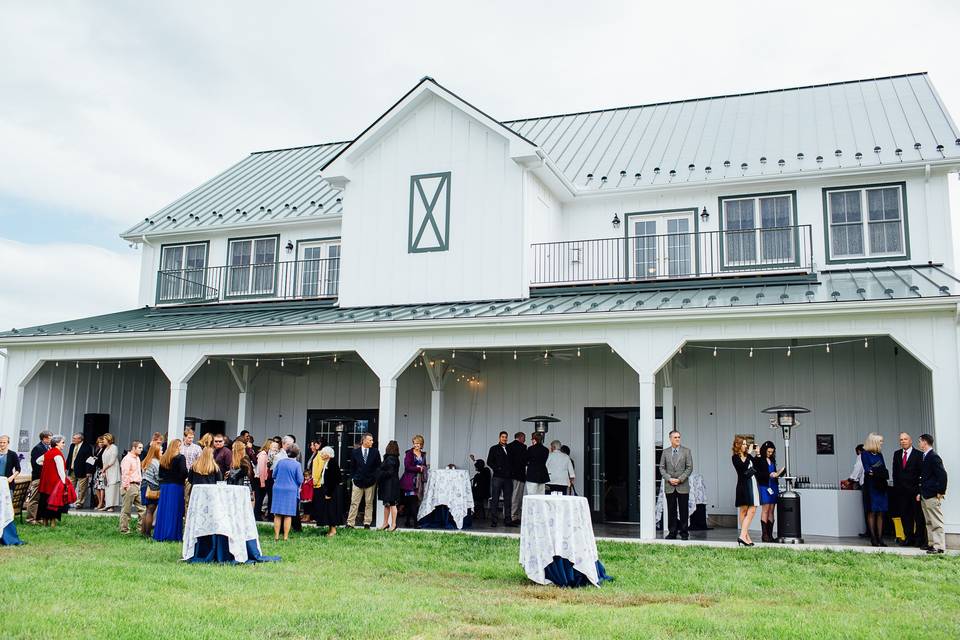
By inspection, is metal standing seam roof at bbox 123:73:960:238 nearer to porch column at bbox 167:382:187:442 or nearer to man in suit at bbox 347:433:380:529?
porch column at bbox 167:382:187:442

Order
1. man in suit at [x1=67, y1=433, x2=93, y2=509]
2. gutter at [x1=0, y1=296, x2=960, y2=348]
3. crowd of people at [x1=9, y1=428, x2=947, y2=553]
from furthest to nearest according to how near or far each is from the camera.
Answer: man in suit at [x1=67, y1=433, x2=93, y2=509]
crowd of people at [x1=9, y1=428, x2=947, y2=553]
gutter at [x1=0, y1=296, x2=960, y2=348]

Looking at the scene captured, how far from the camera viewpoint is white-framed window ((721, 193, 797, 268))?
53.5 ft

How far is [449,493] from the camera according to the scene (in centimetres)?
1451

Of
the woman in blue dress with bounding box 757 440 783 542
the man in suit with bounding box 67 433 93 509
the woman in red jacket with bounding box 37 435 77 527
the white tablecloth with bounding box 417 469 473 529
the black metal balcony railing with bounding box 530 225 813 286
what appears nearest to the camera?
the woman in blue dress with bounding box 757 440 783 542

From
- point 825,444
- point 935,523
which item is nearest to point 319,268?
point 825,444

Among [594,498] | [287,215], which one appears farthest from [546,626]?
[287,215]

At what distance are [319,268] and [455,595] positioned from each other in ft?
39.7

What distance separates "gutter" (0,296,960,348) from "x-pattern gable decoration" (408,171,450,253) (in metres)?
2.73

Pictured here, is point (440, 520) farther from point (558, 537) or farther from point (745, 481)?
point (558, 537)

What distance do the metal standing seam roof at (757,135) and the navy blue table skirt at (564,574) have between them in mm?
10211

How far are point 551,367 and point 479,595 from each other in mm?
9420

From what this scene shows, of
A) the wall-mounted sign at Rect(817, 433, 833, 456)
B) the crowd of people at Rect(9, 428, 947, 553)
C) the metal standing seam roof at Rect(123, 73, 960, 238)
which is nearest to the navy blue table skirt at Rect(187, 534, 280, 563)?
the crowd of people at Rect(9, 428, 947, 553)

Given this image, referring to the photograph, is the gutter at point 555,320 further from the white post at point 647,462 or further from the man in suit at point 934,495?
the man in suit at point 934,495

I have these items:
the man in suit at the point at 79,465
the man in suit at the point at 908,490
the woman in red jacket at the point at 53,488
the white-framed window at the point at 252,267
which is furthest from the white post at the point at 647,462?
the man in suit at the point at 79,465
